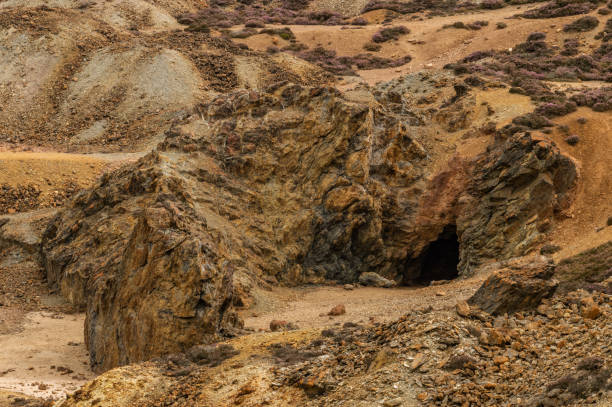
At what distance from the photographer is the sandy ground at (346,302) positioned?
2053 cm

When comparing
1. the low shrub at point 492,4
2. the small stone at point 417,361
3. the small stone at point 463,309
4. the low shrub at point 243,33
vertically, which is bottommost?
the small stone at point 417,361

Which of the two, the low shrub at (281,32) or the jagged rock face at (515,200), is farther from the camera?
the low shrub at (281,32)

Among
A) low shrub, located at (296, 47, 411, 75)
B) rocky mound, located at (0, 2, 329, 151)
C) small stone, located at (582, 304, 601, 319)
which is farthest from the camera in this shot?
low shrub, located at (296, 47, 411, 75)

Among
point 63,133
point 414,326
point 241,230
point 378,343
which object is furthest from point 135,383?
point 63,133

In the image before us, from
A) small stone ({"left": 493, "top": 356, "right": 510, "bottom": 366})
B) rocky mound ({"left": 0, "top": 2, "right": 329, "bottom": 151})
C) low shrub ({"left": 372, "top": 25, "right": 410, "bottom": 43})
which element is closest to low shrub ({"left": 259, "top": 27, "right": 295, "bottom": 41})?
rocky mound ({"left": 0, "top": 2, "right": 329, "bottom": 151})

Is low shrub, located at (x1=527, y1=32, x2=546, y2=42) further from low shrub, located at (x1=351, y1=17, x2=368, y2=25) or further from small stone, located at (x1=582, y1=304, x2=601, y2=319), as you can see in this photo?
small stone, located at (x1=582, y1=304, x2=601, y2=319)

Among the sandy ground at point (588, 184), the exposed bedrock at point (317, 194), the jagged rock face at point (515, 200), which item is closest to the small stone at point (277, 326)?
the exposed bedrock at point (317, 194)

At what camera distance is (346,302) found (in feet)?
83.0

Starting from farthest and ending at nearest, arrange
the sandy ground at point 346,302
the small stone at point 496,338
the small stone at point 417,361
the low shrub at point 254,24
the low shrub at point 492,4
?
the low shrub at point 492,4, the low shrub at point 254,24, the sandy ground at point 346,302, the small stone at point 496,338, the small stone at point 417,361

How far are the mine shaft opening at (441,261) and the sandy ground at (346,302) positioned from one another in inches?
259

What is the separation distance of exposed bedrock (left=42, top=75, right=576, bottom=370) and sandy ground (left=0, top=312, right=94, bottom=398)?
6.03ft

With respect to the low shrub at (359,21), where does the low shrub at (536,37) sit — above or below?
above

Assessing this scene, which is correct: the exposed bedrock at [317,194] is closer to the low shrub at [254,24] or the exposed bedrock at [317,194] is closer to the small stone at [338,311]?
the small stone at [338,311]

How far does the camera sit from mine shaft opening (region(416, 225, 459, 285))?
3453cm
